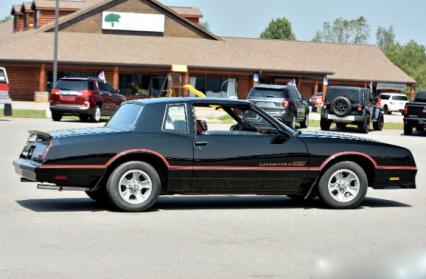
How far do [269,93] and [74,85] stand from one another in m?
7.78

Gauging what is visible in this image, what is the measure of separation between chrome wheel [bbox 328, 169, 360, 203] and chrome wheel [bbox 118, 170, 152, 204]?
2.46 m

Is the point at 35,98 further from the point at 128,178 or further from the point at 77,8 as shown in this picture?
the point at 128,178

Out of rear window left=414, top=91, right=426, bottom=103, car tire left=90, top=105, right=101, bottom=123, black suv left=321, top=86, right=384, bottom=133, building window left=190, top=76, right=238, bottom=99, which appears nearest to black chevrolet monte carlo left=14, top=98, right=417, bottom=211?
car tire left=90, top=105, right=101, bottom=123

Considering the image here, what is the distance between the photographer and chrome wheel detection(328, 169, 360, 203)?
11820mm

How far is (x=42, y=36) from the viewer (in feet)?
194

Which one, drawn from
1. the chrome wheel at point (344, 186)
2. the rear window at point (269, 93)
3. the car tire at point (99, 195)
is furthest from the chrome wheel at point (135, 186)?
the rear window at point (269, 93)

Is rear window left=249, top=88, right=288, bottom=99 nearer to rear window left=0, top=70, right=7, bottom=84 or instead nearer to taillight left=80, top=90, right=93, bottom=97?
taillight left=80, top=90, right=93, bottom=97

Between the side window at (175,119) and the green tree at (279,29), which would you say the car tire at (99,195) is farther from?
the green tree at (279,29)

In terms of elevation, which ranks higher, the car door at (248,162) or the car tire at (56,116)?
the car door at (248,162)

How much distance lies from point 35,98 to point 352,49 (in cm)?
3252

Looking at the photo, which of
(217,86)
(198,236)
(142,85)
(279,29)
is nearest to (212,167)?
(198,236)

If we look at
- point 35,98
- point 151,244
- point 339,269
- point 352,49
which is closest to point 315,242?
point 151,244

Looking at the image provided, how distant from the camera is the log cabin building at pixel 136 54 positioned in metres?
57.7

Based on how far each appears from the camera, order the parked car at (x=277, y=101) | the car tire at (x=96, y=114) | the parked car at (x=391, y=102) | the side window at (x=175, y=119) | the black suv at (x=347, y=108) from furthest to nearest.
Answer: the parked car at (x=391, y=102), the black suv at (x=347, y=108), the car tire at (x=96, y=114), the parked car at (x=277, y=101), the side window at (x=175, y=119)
